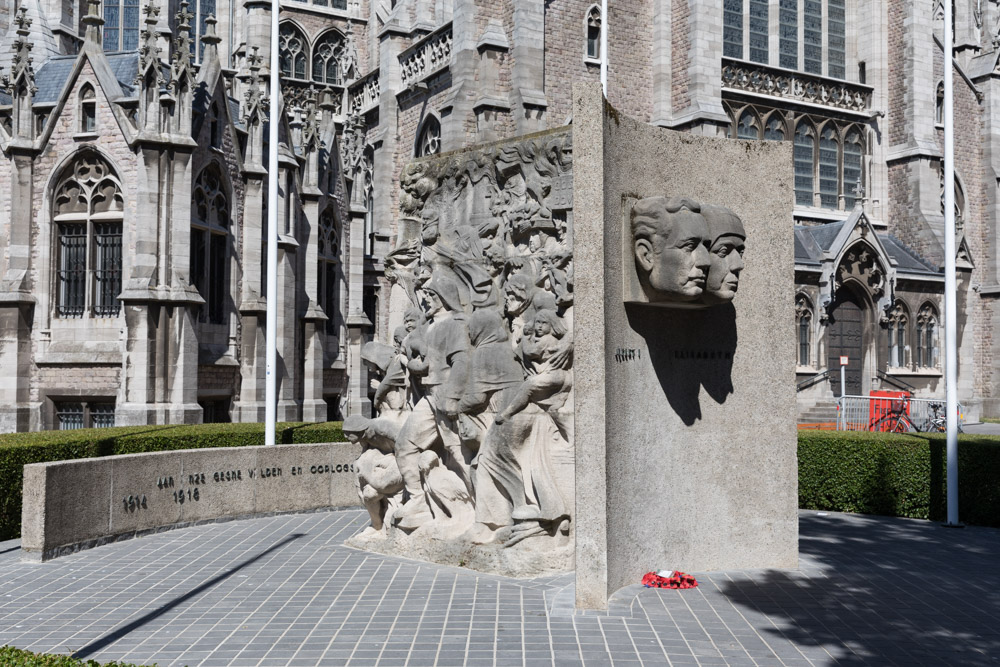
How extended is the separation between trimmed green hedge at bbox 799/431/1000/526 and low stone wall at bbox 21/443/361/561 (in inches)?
271

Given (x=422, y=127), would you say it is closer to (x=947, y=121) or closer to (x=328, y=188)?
(x=328, y=188)

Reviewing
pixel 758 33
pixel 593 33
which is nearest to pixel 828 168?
pixel 758 33

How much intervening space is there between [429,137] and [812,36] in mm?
16291

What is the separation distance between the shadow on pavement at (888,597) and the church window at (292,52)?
38.6 metres

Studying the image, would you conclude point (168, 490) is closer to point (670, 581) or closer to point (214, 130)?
point (670, 581)

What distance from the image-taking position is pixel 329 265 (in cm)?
3166

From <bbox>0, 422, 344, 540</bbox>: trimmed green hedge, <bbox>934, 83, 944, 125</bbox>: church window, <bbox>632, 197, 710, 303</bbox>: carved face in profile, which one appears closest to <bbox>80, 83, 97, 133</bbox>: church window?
<bbox>0, 422, 344, 540</bbox>: trimmed green hedge

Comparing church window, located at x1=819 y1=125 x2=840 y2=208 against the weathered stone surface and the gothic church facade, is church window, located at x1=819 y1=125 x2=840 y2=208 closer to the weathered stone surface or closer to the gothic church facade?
the gothic church facade

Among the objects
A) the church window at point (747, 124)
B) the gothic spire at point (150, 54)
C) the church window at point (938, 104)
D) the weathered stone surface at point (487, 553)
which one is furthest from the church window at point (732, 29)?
the weathered stone surface at point (487, 553)

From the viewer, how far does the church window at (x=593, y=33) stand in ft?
106

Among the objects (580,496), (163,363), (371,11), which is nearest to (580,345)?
(580,496)

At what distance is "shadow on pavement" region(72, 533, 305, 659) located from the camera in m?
6.55

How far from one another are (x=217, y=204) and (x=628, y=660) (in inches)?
815

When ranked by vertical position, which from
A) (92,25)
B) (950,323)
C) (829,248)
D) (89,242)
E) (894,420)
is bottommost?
(894,420)
